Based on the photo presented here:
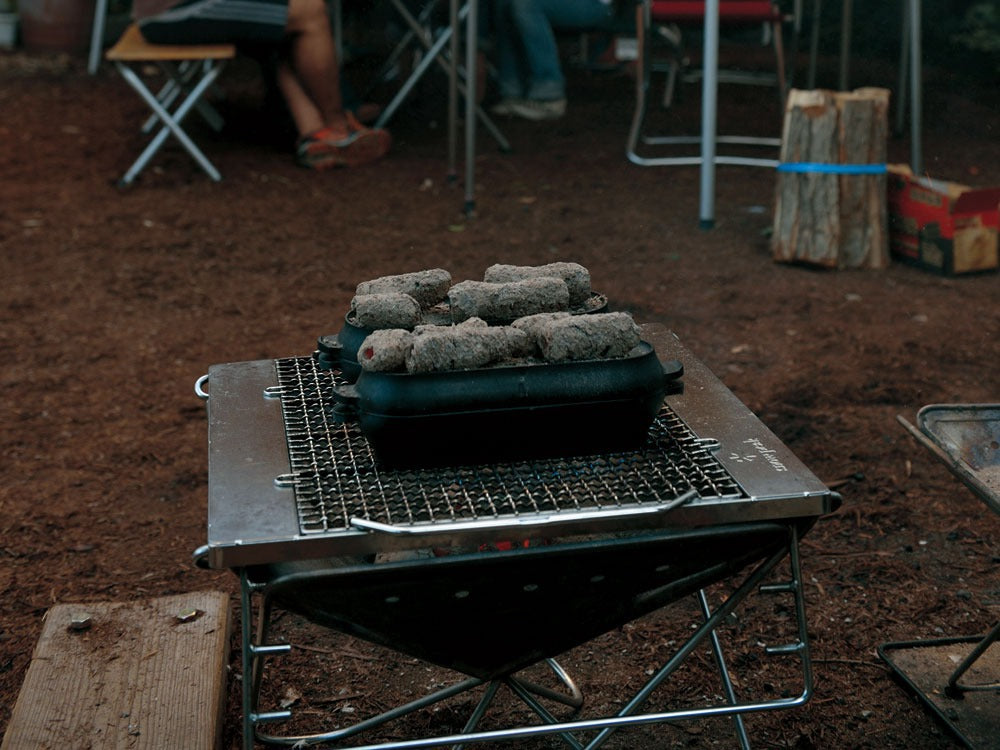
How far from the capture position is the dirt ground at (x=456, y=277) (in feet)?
8.90

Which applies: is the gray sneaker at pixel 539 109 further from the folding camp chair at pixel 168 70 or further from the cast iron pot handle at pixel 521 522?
the cast iron pot handle at pixel 521 522

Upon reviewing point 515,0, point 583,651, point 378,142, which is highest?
point 515,0

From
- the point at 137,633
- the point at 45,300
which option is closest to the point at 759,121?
the point at 45,300

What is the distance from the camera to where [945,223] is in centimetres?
513

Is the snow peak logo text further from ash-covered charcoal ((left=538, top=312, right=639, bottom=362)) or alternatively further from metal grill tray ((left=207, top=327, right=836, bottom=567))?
ash-covered charcoal ((left=538, top=312, right=639, bottom=362))

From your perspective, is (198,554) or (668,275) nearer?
(198,554)

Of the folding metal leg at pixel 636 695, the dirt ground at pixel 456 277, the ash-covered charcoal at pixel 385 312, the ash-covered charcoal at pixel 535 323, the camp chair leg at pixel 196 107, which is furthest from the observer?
the camp chair leg at pixel 196 107

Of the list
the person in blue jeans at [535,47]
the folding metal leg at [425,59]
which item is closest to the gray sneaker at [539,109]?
the person in blue jeans at [535,47]

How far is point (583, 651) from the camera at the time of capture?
2.69 metres

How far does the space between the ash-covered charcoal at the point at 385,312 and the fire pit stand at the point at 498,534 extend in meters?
0.19

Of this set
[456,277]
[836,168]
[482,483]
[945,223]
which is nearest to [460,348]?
[482,483]

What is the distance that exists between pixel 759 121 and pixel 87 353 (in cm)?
518

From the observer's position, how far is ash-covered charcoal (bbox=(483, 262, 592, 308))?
6.98 feet

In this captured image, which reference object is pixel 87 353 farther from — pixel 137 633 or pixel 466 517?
pixel 466 517
